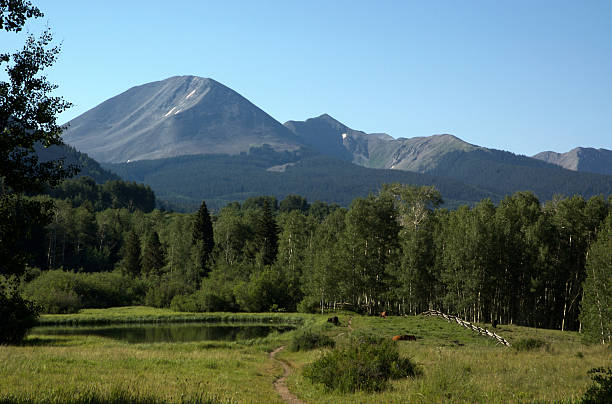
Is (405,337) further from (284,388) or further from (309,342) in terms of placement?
(284,388)

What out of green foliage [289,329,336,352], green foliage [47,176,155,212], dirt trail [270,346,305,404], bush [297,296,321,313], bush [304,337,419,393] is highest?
green foliage [47,176,155,212]

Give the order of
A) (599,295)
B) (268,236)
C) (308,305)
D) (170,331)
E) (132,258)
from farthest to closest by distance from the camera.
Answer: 1. (132,258)
2. (268,236)
3. (308,305)
4. (170,331)
5. (599,295)

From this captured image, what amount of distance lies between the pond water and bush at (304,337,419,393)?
32697mm

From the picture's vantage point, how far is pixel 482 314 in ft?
249

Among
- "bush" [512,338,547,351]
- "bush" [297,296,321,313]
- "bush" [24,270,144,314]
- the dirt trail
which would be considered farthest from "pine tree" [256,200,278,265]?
"bush" [512,338,547,351]

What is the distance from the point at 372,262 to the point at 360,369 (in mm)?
56227

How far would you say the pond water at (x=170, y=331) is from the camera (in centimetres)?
5788

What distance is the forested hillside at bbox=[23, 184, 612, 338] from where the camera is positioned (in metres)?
67.9

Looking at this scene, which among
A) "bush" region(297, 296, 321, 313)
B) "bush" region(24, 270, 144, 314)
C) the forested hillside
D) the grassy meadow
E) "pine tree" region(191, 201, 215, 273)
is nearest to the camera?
the grassy meadow

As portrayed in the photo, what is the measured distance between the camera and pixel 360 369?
23984 millimetres

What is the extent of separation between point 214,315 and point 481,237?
4294 centimetres

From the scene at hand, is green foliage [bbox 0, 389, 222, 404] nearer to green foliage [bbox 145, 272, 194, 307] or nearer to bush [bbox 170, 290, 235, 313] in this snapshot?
bush [bbox 170, 290, 235, 313]

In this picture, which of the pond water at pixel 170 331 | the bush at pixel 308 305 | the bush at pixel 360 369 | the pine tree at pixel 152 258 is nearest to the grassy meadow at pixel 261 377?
the bush at pixel 360 369

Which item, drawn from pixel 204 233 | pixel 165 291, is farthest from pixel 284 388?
pixel 204 233
